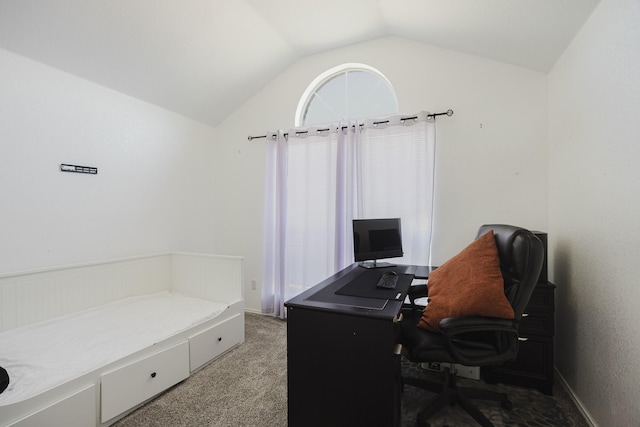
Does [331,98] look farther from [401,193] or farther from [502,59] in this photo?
[502,59]

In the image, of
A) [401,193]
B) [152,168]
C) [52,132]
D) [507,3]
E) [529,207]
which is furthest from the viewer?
[152,168]

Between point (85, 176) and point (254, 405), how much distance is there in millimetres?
2261

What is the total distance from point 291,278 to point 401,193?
1.50 metres

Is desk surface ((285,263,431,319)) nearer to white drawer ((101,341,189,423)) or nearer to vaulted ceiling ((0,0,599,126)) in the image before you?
white drawer ((101,341,189,423))

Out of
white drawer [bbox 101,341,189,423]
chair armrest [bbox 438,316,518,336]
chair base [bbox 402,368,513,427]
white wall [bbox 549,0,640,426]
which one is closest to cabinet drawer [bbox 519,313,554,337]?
white wall [bbox 549,0,640,426]

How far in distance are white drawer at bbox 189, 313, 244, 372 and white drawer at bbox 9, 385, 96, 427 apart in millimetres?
616

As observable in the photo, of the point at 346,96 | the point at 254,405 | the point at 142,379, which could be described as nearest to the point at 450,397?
the point at 254,405

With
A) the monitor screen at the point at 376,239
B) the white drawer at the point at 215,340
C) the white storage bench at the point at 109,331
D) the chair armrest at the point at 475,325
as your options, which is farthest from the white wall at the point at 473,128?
the white storage bench at the point at 109,331

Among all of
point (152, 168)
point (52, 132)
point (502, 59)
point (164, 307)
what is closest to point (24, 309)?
point (164, 307)

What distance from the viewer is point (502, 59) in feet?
7.63

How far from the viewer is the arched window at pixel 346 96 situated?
2.92 metres

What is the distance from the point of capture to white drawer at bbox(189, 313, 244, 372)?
2057 millimetres

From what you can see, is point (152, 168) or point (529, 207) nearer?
point (529, 207)

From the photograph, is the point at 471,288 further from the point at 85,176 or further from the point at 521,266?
the point at 85,176
